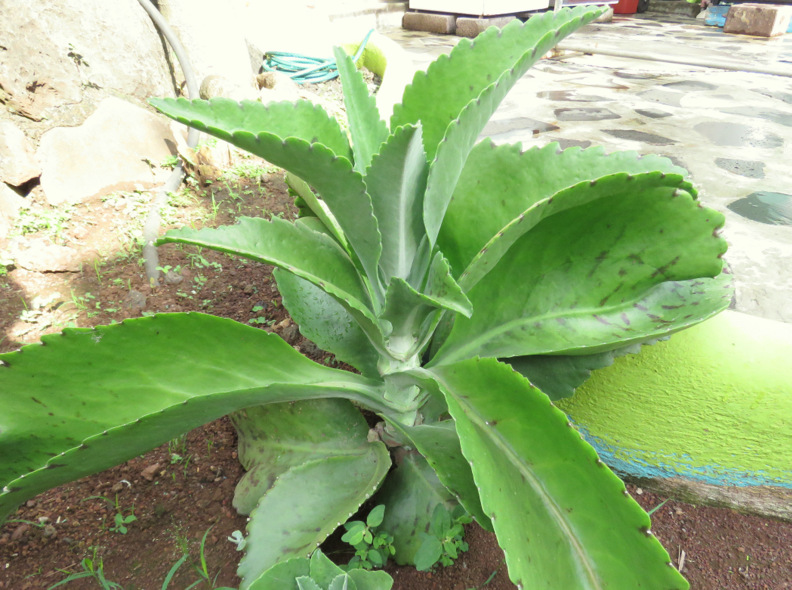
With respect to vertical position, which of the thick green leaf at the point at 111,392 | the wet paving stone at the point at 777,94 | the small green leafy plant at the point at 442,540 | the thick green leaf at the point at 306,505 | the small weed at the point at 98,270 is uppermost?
the thick green leaf at the point at 111,392

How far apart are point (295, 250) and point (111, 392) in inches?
12.2

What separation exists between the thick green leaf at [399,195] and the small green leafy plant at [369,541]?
386mm

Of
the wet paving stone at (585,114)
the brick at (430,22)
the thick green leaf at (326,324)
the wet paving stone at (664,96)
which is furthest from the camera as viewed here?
the brick at (430,22)

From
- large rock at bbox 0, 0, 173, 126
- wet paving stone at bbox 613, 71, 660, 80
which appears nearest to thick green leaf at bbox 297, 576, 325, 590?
large rock at bbox 0, 0, 173, 126

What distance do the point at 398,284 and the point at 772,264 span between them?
1.12 meters

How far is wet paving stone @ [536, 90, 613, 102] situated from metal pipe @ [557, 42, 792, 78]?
1.58m

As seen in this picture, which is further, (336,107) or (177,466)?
(336,107)

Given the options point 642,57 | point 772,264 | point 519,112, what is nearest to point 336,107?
point 519,112

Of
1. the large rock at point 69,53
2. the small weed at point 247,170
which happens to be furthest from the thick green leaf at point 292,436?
the large rock at point 69,53

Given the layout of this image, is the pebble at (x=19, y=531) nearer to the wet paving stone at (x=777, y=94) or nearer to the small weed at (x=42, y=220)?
the small weed at (x=42, y=220)

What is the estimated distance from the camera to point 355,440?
0.99 metres

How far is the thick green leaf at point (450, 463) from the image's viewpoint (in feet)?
2.32

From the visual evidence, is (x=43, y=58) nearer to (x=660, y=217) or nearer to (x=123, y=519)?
(x=123, y=519)

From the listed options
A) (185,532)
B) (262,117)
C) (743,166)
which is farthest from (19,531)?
(743,166)
